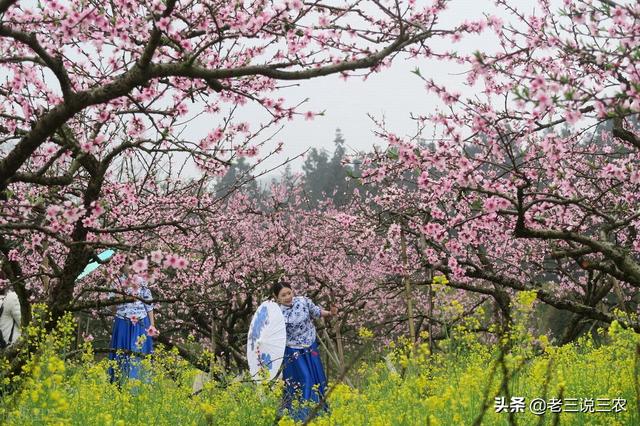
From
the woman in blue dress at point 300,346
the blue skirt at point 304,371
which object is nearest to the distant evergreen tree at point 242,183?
the woman in blue dress at point 300,346

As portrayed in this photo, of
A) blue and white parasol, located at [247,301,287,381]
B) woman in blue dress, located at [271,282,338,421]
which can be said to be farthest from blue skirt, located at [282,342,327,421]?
blue and white parasol, located at [247,301,287,381]

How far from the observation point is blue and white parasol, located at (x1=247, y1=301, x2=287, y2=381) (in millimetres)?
7693

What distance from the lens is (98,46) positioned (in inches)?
193

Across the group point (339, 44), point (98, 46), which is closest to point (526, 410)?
point (339, 44)

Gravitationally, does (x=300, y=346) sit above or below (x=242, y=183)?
below

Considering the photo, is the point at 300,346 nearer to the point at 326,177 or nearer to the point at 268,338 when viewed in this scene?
the point at 268,338

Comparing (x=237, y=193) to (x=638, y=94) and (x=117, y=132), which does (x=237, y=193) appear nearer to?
(x=117, y=132)

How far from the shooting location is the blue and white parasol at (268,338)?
303 inches

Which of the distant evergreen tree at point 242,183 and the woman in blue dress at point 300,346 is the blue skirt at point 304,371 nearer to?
the woman in blue dress at point 300,346

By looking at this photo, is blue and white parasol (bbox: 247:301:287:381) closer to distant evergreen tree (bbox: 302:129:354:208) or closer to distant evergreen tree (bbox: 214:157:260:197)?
distant evergreen tree (bbox: 214:157:260:197)

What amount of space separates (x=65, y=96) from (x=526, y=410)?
12.5 feet

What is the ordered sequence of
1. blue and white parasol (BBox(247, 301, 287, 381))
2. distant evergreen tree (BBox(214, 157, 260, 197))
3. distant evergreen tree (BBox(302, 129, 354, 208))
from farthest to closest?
1. distant evergreen tree (BBox(302, 129, 354, 208))
2. distant evergreen tree (BBox(214, 157, 260, 197))
3. blue and white parasol (BBox(247, 301, 287, 381))

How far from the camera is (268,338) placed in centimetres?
781

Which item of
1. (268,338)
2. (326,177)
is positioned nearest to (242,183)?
(268,338)
